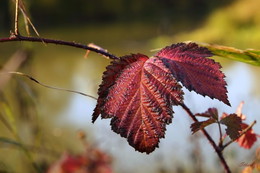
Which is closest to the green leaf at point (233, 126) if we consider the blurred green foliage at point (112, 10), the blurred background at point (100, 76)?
the blurred background at point (100, 76)

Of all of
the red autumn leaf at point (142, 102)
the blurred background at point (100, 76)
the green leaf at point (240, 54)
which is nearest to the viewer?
the red autumn leaf at point (142, 102)

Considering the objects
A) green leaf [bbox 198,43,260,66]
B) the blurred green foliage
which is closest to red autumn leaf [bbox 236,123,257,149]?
green leaf [bbox 198,43,260,66]

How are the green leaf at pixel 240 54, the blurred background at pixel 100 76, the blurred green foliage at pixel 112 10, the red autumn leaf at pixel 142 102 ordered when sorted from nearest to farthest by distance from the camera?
the red autumn leaf at pixel 142 102, the green leaf at pixel 240 54, the blurred background at pixel 100 76, the blurred green foliage at pixel 112 10

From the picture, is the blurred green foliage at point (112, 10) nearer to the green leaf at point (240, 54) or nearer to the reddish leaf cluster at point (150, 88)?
the green leaf at point (240, 54)

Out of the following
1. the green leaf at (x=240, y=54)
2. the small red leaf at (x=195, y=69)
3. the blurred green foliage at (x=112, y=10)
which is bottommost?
the small red leaf at (x=195, y=69)

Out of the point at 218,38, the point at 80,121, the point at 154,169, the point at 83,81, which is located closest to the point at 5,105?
the point at 154,169

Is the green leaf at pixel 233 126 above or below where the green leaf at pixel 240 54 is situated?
below

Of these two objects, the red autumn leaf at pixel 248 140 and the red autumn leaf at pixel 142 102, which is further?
the red autumn leaf at pixel 248 140
